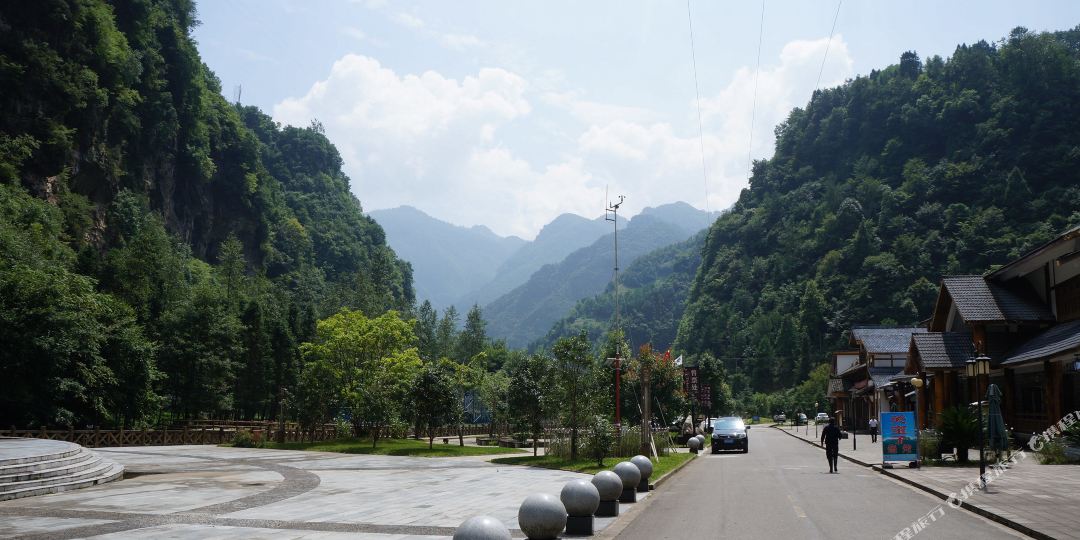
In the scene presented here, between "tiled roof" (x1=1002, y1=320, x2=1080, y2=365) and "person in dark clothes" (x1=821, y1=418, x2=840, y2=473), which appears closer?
"person in dark clothes" (x1=821, y1=418, x2=840, y2=473)

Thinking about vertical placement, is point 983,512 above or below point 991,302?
below

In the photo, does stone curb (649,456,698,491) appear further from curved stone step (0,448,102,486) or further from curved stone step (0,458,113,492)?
curved stone step (0,448,102,486)

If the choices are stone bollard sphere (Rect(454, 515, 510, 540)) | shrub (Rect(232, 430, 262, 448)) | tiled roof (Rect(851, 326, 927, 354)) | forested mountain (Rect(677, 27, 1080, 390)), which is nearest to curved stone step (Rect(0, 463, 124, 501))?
stone bollard sphere (Rect(454, 515, 510, 540))

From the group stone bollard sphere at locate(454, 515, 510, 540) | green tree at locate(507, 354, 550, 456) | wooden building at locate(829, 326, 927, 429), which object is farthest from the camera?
wooden building at locate(829, 326, 927, 429)

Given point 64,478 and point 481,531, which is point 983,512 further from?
point 64,478

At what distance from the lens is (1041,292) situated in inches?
1432

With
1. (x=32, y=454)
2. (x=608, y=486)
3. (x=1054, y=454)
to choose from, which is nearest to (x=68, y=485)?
(x=32, y=454)

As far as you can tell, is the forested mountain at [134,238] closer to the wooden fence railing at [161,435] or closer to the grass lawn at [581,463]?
the wooden fence railing at [161,435]

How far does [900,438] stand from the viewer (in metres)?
25.5

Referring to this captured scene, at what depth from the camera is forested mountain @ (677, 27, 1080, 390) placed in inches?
4419

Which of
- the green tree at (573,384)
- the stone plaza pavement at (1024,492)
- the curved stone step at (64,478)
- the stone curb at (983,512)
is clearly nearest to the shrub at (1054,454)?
the stone plaza pavement at (1024,492)

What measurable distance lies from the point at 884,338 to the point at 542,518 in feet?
202

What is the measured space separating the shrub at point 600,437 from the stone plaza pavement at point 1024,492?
926cm

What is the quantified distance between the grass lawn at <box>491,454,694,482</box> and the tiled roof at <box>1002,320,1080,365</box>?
13954 mm
